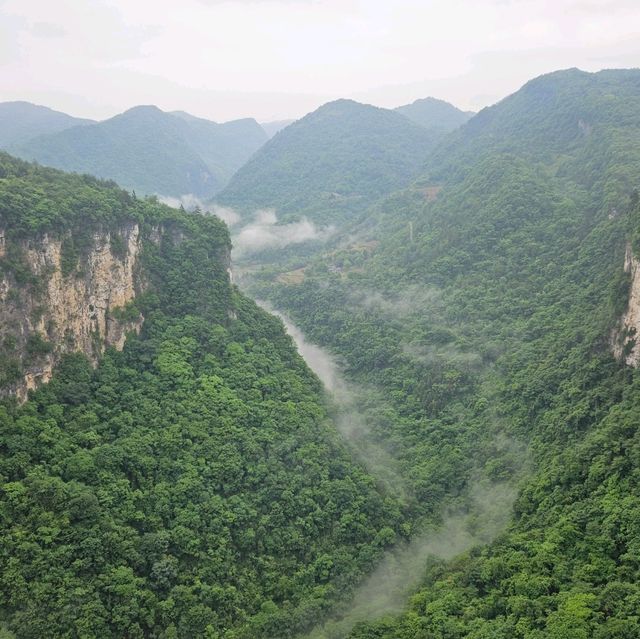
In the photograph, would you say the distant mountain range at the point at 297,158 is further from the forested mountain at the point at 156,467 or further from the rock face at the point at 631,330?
the rock face at the point at 631,330

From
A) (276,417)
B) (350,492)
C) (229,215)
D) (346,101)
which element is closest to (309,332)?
(276,417)

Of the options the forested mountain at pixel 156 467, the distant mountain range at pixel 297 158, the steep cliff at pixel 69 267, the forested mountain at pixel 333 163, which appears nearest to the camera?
the forested mountain at pixel 156 467

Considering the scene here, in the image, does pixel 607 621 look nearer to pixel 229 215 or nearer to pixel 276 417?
pixel 276 417

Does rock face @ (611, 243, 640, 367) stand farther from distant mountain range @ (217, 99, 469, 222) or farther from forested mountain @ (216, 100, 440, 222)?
forested mountain @ (216, 100, 440, 222)

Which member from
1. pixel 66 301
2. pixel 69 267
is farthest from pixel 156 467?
pixel 69 267

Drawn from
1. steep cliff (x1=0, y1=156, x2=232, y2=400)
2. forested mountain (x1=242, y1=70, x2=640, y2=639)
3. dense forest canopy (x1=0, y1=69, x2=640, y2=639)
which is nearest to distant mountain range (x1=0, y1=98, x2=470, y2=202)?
forested mountain (x1=242, y1=70, x2=640, y2=639)

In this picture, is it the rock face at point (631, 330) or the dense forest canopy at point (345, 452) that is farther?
the rock face at point (631, 330)

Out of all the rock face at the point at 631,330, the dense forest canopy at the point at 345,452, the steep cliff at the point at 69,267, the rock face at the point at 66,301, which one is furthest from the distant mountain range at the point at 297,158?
the rock face at the point at 631,330
